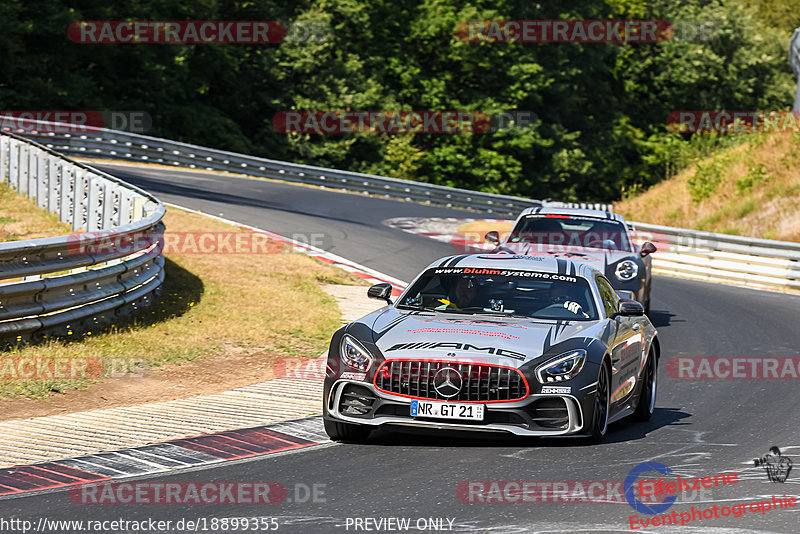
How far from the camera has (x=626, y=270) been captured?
1535 cm

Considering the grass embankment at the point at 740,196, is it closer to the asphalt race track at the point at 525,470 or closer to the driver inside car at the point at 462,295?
the asphalt race track at the point at 525,470

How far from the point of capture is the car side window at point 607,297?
31.2ft

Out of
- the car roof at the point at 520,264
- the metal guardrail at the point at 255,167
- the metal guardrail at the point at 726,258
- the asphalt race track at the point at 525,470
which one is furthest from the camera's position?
the metal guardrail at the point at 255,167

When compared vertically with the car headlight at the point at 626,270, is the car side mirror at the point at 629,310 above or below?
above

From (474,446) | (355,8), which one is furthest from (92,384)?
(355,8)

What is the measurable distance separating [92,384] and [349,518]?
4.97 m

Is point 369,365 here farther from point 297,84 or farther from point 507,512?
point 297,84

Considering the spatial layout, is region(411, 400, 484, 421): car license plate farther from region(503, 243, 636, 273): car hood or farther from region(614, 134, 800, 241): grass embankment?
region(614, 134, 800, 241): grass embankment

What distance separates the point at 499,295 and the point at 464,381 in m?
1.71

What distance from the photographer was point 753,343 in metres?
15.1

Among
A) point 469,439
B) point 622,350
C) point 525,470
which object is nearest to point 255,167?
point 622,350

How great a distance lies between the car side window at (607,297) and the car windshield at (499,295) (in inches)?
7.6

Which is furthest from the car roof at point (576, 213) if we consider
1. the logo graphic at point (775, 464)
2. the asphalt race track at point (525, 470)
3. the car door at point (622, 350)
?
the logo graphic at point (775, 464)

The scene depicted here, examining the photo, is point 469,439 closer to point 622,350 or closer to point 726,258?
point 622,350
